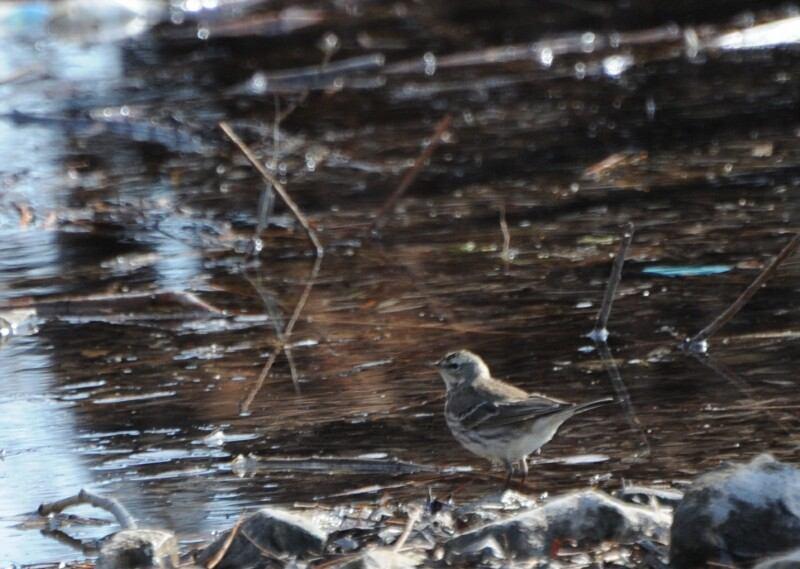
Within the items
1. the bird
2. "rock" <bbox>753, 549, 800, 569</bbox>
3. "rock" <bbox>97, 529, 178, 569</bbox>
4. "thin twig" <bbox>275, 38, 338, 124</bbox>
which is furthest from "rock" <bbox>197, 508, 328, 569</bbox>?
"thin twig" <bbox>275, 38, 338, 124</bbox>

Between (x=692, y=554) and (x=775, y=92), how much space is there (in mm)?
8955

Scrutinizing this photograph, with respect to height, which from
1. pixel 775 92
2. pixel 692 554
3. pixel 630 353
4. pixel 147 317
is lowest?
pixel 692 554

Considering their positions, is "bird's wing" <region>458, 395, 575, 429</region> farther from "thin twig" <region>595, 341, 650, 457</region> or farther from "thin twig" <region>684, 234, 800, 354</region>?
"thin twig" <region>684, 234, 800, 354</region>

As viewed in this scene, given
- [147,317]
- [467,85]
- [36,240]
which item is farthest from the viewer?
[467,85]

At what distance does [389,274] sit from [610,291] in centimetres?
194

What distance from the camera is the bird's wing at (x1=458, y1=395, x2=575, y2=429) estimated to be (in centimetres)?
594

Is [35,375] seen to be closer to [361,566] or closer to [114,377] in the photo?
[114,377]

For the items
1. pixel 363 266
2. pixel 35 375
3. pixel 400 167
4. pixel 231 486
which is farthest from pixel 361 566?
pixel 400 167

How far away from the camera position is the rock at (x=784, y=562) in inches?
165

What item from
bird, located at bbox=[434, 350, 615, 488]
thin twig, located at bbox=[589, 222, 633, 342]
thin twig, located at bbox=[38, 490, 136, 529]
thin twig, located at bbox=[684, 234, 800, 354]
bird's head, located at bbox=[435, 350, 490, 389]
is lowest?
thin twig, located at bbox=[38, 490, 136, 529]

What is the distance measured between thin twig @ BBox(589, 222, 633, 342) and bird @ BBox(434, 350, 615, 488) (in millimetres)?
1167

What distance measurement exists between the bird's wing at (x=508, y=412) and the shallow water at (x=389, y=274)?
0.69 ft

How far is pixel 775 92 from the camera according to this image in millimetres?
13078

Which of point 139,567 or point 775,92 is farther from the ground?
point 775,92
